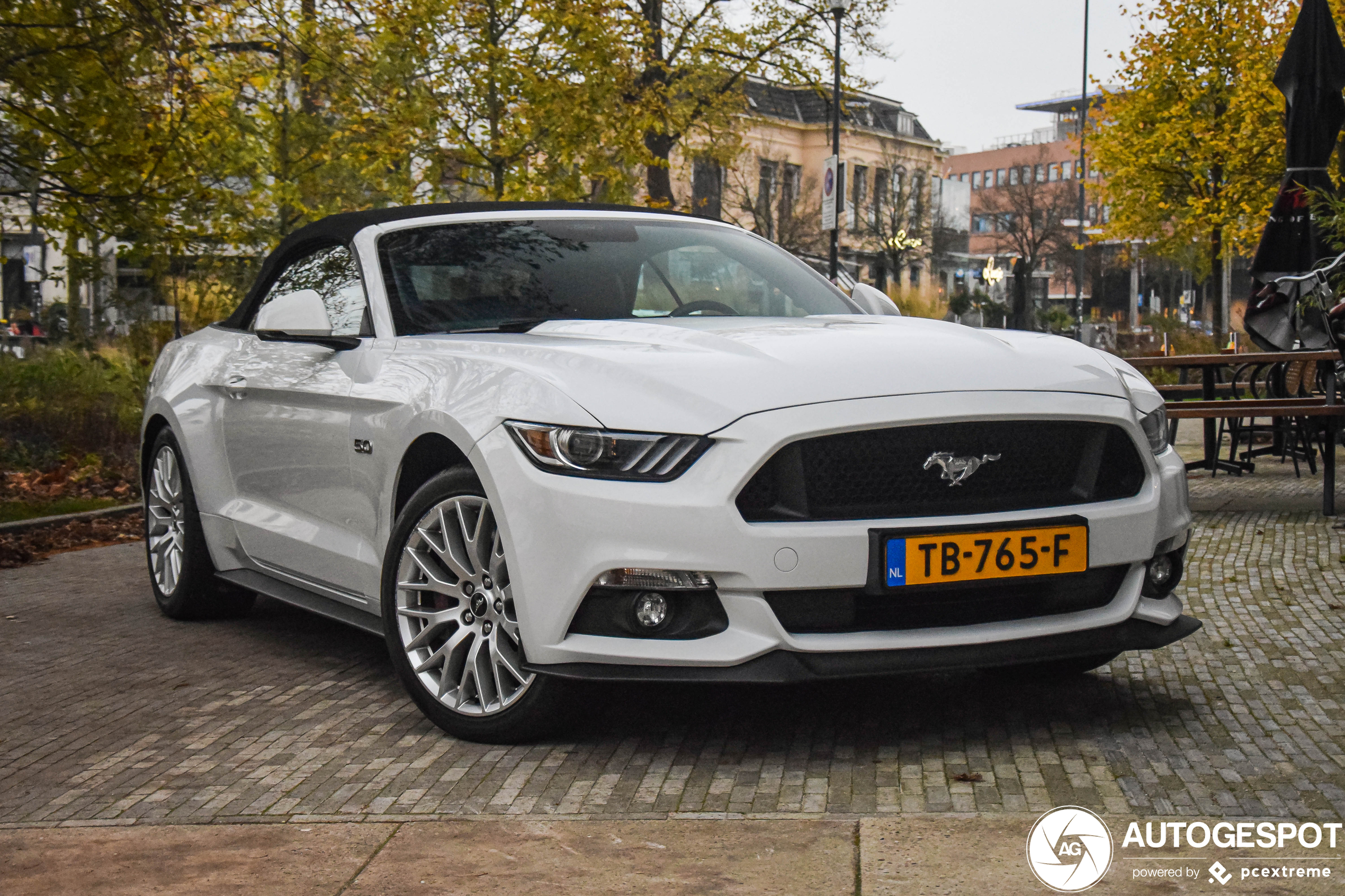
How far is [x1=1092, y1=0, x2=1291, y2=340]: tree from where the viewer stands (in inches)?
1143

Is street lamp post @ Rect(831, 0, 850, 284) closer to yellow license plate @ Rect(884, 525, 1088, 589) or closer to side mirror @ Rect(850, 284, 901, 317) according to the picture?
side mirror @ Rect(850, 284, 901, 317)

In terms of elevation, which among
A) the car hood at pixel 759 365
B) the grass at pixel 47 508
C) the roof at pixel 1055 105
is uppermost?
the roof at pixel 1055 105

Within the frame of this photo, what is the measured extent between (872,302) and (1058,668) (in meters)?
1.63

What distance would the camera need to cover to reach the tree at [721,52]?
2677 centimetres

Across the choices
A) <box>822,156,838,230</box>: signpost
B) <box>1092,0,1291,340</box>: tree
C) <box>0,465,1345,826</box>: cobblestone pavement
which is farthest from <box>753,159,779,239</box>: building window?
<box>0,465,1345,826</box>: cobblestone pavement

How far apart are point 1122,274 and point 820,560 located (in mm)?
106841

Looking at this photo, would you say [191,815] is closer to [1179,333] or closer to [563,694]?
[563,694]

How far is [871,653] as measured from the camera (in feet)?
12.5

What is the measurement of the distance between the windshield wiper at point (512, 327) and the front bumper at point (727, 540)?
788 millimetres

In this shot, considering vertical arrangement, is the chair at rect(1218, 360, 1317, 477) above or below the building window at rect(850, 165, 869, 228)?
below

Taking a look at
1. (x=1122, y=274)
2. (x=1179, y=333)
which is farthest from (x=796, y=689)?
(x=1122, y=274)

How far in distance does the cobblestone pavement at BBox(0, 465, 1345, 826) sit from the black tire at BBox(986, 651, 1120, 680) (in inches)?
1.9

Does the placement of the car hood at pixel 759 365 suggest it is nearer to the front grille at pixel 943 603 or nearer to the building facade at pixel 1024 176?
the front grille at pixel 943 603

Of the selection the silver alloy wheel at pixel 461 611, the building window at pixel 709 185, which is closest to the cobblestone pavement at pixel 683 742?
the silver alloy wheel at pixel 461 611
